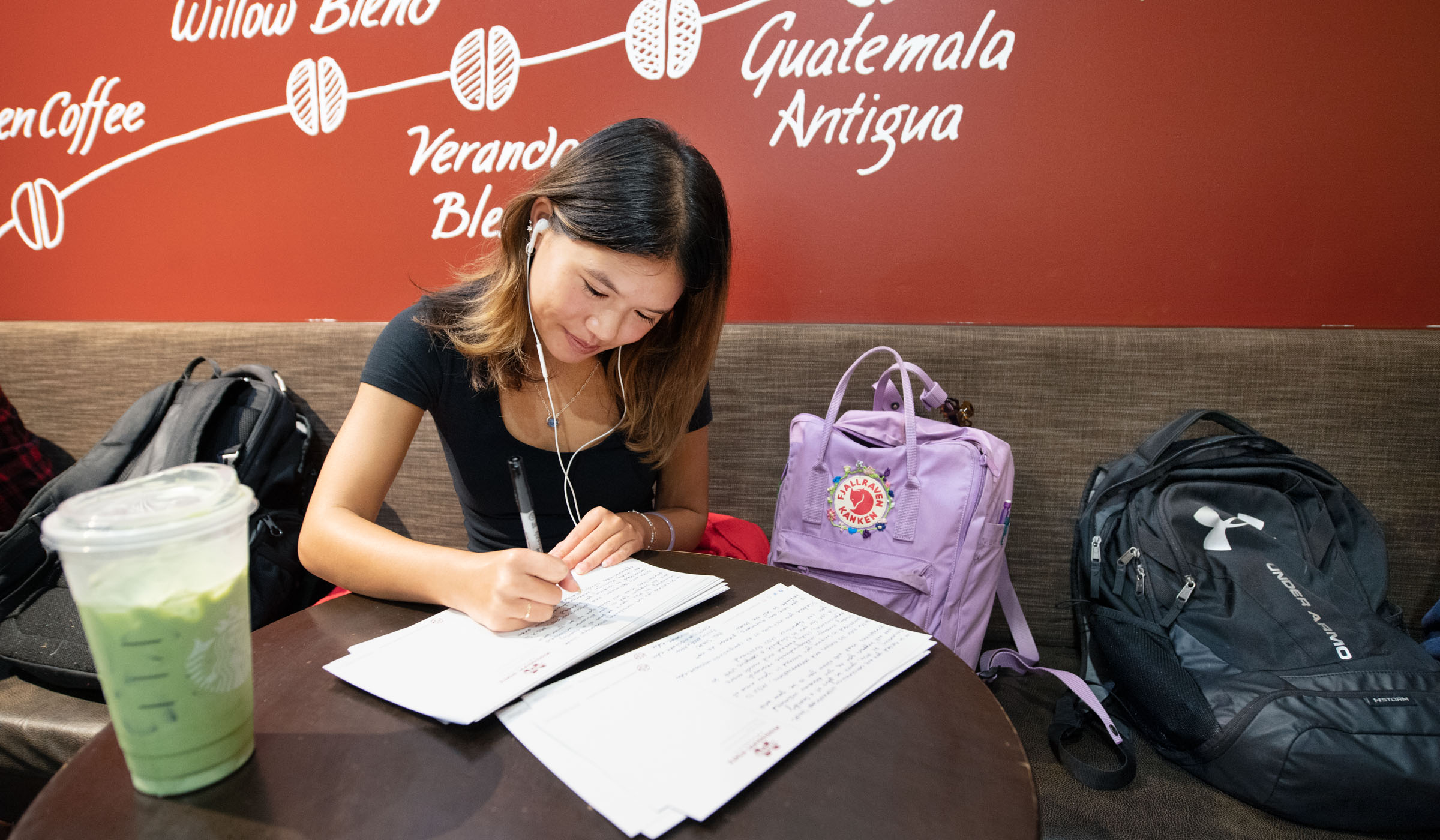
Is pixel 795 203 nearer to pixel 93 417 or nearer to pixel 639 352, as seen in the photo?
pixel 639 352

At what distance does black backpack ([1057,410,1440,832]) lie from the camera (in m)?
1.00

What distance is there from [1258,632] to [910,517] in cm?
56

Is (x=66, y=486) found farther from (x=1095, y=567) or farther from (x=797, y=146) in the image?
(x=1095, y=567)

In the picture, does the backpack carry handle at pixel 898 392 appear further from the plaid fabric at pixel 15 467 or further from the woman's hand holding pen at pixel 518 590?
the plaid fabric at pixel 15 467

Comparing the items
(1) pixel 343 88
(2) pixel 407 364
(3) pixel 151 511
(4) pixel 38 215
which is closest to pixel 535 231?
(2) pixel 407 364

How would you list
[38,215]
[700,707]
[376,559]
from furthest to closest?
[38,215]
[376,559]
[700,707]

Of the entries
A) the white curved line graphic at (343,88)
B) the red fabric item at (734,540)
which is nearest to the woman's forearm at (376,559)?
the red fabric item at (734,540)

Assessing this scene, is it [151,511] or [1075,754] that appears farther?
[1075,754]

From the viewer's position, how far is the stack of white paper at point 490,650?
0.70 m

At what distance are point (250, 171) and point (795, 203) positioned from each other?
143 centimetres

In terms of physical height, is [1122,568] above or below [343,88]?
below

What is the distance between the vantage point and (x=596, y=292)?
109 cm

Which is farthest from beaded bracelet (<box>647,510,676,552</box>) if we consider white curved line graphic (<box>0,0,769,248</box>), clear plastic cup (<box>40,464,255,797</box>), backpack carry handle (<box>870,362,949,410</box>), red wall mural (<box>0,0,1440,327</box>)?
white curved line graphic (<box>0,0,769,248</box>)

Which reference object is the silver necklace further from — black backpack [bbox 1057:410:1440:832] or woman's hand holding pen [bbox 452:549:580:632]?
black backpack [bbox 1057:410:1440:832]
